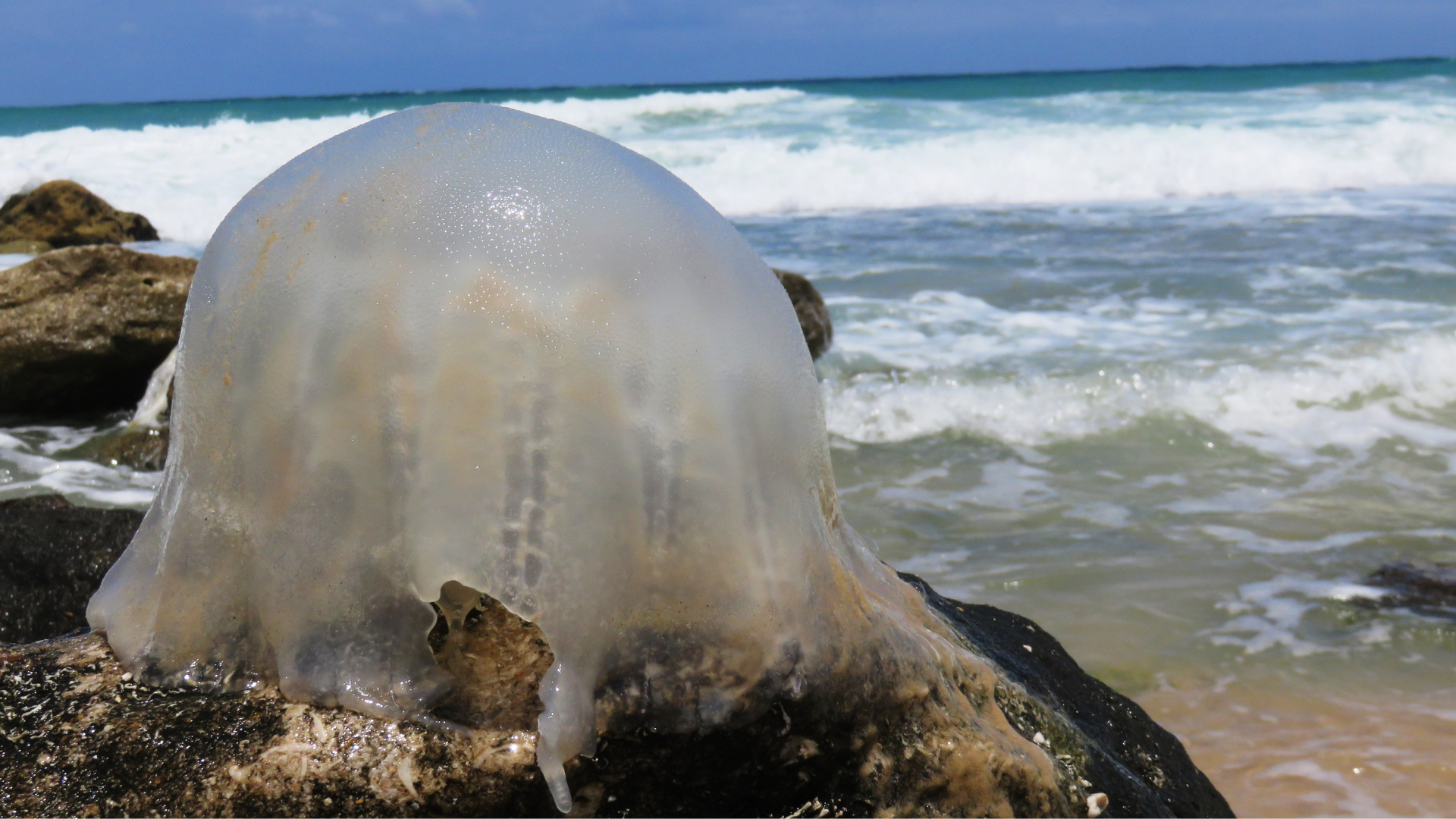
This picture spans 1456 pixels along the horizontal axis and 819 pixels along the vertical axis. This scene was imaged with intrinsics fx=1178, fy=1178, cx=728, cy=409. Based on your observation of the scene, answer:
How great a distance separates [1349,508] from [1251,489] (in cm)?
37

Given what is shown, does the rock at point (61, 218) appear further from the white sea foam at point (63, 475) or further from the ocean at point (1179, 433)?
the white sea foam at point (63, 475)

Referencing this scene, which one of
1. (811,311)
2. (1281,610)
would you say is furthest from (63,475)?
(1281,610)

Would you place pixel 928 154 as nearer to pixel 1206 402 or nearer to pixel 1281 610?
pixel 1206 402

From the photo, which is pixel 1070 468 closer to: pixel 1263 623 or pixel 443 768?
pixel 1263 623

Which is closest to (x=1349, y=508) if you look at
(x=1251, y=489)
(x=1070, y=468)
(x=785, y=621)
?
(x=1251, y=489)

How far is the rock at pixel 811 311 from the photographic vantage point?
666cm

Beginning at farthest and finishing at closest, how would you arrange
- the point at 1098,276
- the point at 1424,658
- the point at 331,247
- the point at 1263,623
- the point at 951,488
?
the point at 1098,276 < the point at 951,488 < the point at 1263,623 < the point at 1424,658 < the point at 331,247

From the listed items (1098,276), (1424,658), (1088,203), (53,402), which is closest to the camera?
(1424,658)

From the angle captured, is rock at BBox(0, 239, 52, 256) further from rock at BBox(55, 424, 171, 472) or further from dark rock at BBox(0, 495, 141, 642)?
dark rock at BBox(0, 495, 141, 642)

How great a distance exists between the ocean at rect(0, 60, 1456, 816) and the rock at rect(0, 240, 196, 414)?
0.23 metres

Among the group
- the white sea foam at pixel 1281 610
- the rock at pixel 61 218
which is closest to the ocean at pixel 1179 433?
the white sea foam at pixel 1281 610

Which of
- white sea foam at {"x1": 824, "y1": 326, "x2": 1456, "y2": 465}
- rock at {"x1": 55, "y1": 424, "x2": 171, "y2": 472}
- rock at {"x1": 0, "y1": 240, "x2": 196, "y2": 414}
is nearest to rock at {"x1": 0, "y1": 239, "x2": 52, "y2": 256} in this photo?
rock at {"x1": 0, "y1": 240, "x2": 196, "y2": 414}

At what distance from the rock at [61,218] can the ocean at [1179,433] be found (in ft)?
1.69

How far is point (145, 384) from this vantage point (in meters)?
5.75
